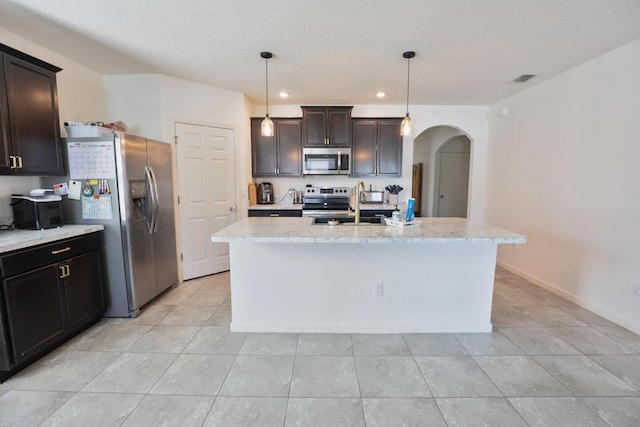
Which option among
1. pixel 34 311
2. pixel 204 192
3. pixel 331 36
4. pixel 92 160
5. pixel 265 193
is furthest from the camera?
pixel 265 193

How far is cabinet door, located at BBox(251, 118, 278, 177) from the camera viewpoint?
4.46 meters

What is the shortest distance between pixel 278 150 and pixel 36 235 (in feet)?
9.94

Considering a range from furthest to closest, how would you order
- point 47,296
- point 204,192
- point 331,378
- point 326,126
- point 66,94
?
point 326,126
point 204,192
point 66,94
point 47,296
point 331,378

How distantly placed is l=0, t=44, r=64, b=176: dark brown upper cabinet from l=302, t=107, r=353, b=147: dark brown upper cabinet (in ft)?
Answer: 9.48

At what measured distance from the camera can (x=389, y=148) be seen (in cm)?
452

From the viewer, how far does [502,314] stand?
280 centimetres

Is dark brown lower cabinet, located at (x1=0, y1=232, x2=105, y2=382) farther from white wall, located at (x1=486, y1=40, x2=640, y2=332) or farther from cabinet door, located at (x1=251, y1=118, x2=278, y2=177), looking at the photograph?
white wall, located at (x1=486, y1=40, x2=640, y2=332)

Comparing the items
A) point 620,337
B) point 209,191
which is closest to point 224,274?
point 209,191

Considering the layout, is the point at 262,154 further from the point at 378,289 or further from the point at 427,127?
the point at 378,289

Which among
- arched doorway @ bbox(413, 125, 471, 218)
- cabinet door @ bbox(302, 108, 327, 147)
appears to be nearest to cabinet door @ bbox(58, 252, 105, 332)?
cabinet door @ bbox(302, 108, 327, 147)

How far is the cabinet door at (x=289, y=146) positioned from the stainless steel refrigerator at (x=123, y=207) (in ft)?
6.02

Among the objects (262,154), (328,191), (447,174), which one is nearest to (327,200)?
(328,191)

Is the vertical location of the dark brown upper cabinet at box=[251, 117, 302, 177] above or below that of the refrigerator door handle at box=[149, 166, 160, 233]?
above

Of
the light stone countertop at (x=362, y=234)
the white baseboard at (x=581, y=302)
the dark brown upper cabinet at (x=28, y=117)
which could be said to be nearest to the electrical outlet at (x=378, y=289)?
the light stone countertop at (x=362, y=234)
